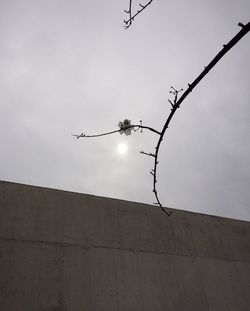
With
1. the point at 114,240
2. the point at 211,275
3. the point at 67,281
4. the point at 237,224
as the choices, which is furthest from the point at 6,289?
the point at 237,224

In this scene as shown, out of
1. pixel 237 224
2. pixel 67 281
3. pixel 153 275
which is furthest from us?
pixel 237 224

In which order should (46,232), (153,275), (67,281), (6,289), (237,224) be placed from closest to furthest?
(6,289), (67,281), (46,232), (153,275), (237,224)

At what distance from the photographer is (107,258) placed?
3438 millimetres

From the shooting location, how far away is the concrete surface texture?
2.95 m

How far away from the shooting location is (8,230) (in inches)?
123

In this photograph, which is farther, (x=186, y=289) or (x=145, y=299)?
(x=186, y=289)

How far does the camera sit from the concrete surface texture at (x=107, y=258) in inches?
116

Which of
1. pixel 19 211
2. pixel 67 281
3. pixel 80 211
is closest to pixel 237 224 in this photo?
pixel 80 211

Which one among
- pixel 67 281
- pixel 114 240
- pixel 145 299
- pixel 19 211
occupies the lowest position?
pixel 145 299

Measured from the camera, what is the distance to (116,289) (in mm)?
3236

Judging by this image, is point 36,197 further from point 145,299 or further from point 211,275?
point 211,275

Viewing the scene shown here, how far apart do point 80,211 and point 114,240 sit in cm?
57

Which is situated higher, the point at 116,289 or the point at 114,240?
the point at 114,240

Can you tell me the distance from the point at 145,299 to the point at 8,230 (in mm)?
1723
